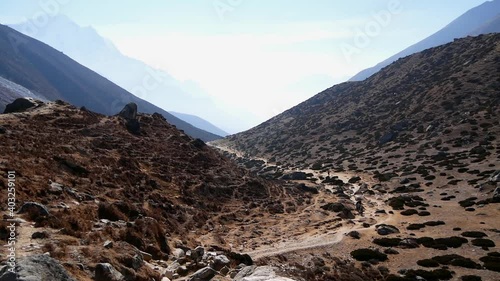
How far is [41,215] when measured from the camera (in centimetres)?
2009

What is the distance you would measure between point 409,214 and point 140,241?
147 ft

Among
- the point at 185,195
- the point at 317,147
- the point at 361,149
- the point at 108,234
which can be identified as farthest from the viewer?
the point at 317,147

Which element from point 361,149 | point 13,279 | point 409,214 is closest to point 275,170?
point 361,149

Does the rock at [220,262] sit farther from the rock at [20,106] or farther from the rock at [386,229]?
the rock at [20,106]

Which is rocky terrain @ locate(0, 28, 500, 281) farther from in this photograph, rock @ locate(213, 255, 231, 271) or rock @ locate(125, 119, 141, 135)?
rock @ locate(125, 119, 141, 135)

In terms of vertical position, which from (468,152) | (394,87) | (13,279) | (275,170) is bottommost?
(275,170)

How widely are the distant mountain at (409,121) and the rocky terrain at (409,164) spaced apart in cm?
55

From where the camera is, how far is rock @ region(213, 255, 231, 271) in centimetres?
2117

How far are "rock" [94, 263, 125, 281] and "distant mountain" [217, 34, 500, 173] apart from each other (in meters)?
83.5

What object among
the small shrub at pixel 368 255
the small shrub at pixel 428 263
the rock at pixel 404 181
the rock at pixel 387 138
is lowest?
the small shrub at pixel 368 255

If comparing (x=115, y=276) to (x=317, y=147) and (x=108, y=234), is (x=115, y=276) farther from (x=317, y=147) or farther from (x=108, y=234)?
(x=317, y=147)

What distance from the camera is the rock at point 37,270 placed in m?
11.0

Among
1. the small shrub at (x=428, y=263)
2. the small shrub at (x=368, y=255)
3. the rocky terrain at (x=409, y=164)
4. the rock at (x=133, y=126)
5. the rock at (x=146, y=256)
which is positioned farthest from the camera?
the rock at (x=133, y=126)

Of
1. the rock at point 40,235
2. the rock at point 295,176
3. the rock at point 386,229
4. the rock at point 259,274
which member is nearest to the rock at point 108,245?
the rock at point 40,235
